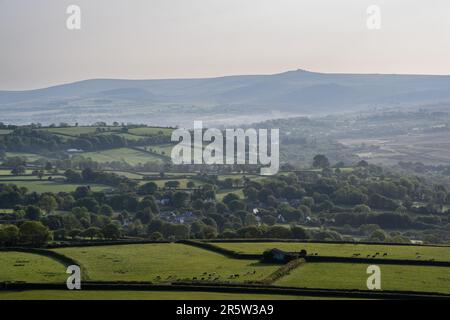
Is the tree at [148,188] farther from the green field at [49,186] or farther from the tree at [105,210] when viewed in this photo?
the tree at [105,210]

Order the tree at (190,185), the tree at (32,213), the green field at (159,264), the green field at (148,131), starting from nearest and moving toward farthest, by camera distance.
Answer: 1. the green field at (159,264)
2. the tree at (32,213)
3. the tree at (190,185)
4. the green field at (148,131)

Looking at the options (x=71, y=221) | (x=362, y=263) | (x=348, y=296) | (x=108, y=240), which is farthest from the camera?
(x=71, y=221)

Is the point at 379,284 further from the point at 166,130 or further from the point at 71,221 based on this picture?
the point at 166,130

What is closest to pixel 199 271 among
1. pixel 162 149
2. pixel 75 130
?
pixel 162 149

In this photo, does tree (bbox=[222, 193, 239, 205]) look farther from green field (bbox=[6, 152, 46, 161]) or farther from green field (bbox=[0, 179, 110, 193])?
green field (bbox=[6, 152, 46, 161])

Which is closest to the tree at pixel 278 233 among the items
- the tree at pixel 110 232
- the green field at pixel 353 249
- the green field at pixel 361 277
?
the green field at pixel 353 249
